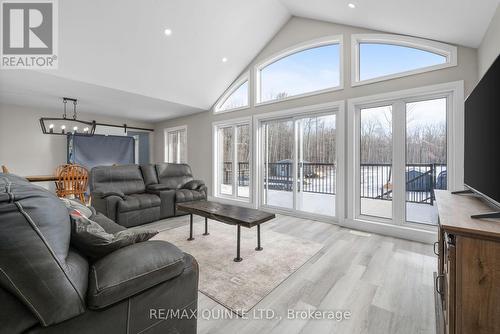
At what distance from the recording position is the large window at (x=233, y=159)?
5370mm

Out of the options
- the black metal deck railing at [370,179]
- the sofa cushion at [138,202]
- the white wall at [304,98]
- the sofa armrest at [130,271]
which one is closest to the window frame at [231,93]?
the white wall at [304,98]

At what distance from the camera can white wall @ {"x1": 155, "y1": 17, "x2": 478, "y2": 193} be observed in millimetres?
2797

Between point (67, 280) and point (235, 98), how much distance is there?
5.19 metres

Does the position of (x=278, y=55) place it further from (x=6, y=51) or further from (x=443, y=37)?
(x=6, y=51)

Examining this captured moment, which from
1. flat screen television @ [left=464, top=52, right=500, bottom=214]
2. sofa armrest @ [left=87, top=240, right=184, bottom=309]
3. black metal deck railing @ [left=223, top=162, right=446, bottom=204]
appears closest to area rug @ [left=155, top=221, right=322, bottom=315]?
sofa armrest @ [left=87, top=240, right=184, bottom=309]

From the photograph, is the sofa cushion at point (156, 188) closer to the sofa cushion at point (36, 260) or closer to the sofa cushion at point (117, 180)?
the sofa cushion at point (117, 180)

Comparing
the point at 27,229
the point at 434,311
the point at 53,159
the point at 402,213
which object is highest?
the point at 53,159

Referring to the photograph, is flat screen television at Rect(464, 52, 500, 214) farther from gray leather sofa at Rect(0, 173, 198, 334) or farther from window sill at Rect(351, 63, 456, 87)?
gray leather sofa at Rect(0, 173, 198, 334)

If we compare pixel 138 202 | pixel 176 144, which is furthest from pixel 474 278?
pixel 176 144

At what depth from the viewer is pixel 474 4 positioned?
2.09m

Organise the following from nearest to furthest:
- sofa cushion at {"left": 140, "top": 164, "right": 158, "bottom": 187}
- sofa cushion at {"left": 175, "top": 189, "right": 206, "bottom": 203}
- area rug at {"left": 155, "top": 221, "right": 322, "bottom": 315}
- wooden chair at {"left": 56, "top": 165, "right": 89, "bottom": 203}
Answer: area rug at {"left": 155, "top": 221, "right": 322, "bottom": 315} < sofa cushion at {"left": 175, "top": 189, "right": 206, "bottom": 203} < wooden chair at {"left": 56, "top": 165, "right": 89, "bottom": 203} < sofa cushion at {"left": 140, "top": 164, "right": 158, "bottom": 187}

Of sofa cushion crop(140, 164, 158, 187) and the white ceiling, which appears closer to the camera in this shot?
the white ceiling

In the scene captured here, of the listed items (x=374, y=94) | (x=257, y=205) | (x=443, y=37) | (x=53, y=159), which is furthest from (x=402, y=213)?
(x=53, y=159)

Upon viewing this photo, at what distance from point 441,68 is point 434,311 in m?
2.90
